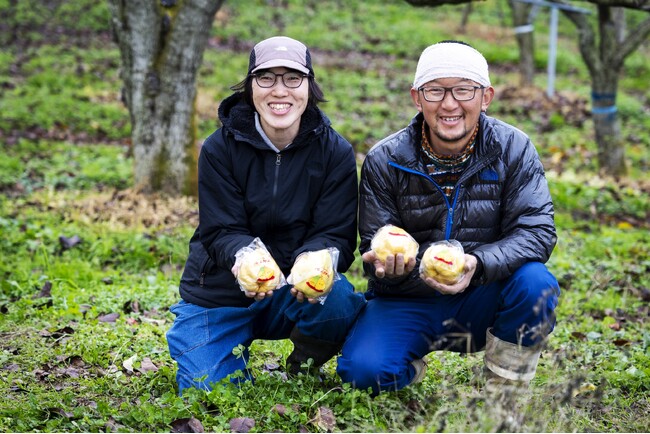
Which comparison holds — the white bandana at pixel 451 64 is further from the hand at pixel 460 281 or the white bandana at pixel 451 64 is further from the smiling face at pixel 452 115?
the hand at pixel 460 281

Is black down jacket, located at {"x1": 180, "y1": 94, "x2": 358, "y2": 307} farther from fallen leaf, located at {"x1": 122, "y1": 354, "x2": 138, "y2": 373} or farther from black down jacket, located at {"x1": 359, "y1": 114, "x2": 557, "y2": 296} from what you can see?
fallen leaf, located at {"x1": 122, "y1": 354, "x2": 138, "y2": 373}

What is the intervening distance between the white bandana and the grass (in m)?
1.37

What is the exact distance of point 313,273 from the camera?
3.46 meters

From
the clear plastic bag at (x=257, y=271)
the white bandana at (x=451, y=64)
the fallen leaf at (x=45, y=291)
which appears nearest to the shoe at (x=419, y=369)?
the clear plastic bag at (x=257, y=271)

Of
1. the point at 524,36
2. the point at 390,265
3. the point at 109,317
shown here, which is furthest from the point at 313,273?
the point at 524,36

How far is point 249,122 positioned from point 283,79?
292 millimetres

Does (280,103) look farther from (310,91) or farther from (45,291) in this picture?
(45,291)

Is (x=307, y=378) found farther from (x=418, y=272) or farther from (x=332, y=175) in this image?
(x=332, y=175)

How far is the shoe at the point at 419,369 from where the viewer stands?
3.80 m

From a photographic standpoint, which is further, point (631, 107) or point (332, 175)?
point (631, 107)

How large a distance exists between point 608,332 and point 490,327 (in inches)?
68.3

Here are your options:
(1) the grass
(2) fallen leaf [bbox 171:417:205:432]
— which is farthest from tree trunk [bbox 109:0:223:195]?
(2) fallen leaf [bbox 171:417:205:432]

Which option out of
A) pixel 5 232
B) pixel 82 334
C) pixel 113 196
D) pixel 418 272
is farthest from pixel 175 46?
pixel 418 272

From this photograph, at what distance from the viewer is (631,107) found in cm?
1521
